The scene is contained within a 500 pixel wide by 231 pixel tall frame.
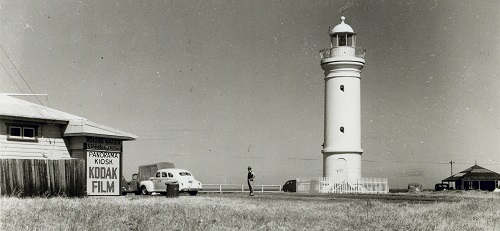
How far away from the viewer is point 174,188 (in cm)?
3139

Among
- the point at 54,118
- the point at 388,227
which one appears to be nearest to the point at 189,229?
the point at 388,227

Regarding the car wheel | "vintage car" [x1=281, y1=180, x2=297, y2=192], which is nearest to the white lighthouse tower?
"vintage car" [x1=281, y1=180, x2=297, y2=192]

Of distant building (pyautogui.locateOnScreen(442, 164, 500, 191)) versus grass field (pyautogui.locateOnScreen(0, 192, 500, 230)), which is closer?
grass field (pyautogui.locateOnScreen(0, 192, 500, 230))

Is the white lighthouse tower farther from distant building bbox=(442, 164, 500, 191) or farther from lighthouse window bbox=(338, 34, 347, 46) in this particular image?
distant building bbox=(442, 164, 500, 191)

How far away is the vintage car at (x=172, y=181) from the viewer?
36.8 m

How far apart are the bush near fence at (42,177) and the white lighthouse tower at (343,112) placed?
19.1 m

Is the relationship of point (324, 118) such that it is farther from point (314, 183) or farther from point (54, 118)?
point (54, 118)

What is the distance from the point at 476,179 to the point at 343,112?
2701 centimetres

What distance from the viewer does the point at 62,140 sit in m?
30.5

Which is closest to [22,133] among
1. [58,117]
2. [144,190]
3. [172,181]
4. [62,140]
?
[58,117]

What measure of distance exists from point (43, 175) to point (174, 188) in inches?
257

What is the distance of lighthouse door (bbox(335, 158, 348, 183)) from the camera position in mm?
42719

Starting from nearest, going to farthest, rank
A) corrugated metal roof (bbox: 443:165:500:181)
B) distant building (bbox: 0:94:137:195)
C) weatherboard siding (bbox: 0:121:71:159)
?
weatherboard siding (bbox: 0:121:71:159)
distant building (bbox: 0:94:137:195)
corrugated metal roof (bbox: 443:165:500:181)

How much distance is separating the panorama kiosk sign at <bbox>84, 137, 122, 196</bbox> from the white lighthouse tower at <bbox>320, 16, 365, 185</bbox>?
50.2 feet
